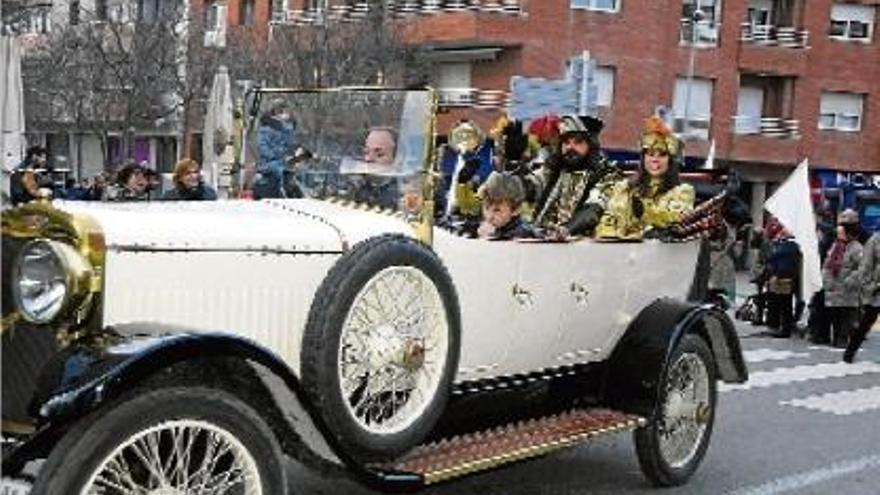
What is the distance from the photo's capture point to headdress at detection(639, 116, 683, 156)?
23.6ft

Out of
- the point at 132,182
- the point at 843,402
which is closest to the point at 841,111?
the point at 843,402

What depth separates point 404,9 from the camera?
35812 mm

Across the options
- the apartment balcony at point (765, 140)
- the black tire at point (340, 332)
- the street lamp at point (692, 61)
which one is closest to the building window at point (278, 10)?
the street lamp at point (692, 61)

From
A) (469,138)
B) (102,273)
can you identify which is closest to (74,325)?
(102,273)

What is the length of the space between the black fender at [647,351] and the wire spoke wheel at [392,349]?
1734 millimetres

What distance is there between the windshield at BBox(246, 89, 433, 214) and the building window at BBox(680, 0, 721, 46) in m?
31.7

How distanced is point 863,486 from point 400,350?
3379mm

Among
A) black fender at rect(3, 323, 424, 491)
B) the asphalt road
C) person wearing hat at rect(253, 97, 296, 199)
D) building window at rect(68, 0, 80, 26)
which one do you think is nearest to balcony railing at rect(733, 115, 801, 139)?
building window at rect(68, 0, 80, 26)

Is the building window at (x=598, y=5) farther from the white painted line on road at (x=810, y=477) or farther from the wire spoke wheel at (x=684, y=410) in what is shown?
the wire spoke wheel at (x=684, y=410)

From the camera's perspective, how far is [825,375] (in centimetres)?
1186

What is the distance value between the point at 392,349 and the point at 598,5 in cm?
3156

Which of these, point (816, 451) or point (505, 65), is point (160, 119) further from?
point (816, 451)


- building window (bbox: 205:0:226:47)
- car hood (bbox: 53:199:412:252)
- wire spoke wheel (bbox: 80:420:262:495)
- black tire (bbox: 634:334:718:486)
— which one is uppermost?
building window (bbox: 205:0:226:47)

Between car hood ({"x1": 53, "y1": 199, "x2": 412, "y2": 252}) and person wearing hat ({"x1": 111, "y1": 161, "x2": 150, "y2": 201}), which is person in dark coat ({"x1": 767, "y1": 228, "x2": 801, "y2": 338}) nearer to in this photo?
person wearing hat ({"x1": 111, "y1": 161, "x2": 150, "y2": 201})
